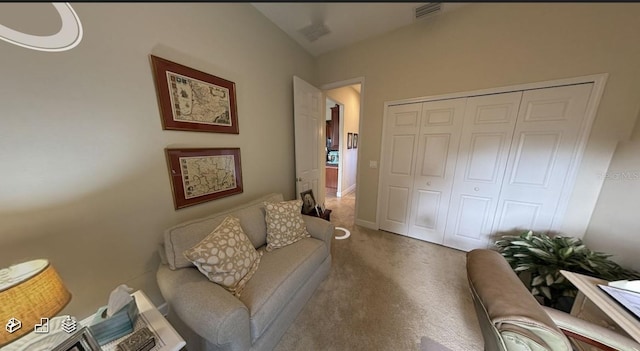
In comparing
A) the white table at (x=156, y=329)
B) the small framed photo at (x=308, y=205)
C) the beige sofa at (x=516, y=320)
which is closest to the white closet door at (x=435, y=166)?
the small framed photo at (x=308, y=205)

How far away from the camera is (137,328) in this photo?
1.06 m

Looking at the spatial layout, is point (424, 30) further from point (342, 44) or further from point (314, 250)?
point (314, 250)

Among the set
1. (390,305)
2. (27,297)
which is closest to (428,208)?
(390,305)

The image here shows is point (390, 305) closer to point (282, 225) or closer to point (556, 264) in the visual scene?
point (282, 225)

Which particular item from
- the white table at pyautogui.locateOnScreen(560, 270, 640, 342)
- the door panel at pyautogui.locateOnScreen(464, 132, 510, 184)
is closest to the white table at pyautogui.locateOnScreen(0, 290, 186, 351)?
the white table at pyautogui.locateOnScreen(560, 270, 640, 342)

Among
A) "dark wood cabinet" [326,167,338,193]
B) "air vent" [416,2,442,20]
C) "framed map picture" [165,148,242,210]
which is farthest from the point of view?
"dark wood cabinet" [326,167,338,193]

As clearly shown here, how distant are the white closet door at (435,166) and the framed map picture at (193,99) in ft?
6.89

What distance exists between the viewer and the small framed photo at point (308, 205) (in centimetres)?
275

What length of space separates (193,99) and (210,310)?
4.90 ft

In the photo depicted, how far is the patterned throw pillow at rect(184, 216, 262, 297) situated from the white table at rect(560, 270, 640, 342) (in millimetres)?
1823

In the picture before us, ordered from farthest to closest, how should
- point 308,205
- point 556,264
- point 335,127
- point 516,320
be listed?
point 335,127 → point 308,205 → point 556,264 → point 516,320

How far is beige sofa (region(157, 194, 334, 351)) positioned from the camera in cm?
111

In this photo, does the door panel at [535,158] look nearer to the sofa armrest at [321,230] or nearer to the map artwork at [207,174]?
the sofa armrest at [321,230]

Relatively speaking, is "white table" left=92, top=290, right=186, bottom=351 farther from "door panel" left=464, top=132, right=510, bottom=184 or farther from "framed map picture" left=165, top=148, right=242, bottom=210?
"door panel" left=464, top=132, right=510, bottom=184
